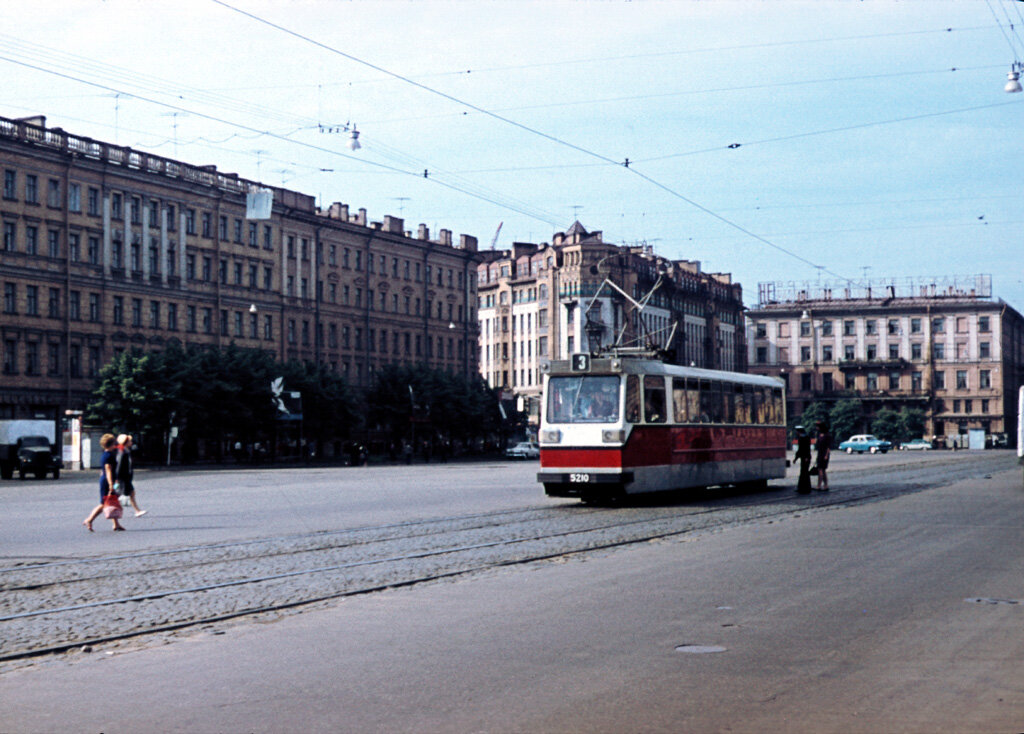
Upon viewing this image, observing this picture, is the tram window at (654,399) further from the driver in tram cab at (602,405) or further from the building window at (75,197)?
the building window at (75,197)

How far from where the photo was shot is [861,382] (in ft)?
449

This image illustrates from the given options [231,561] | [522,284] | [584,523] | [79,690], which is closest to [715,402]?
[584,523]

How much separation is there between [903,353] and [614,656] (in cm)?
13234

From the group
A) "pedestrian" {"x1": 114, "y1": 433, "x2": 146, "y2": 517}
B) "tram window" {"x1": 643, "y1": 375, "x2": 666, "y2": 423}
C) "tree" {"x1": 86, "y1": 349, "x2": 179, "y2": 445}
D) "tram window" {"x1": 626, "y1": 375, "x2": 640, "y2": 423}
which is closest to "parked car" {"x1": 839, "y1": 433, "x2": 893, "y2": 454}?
"tree" {"x1": 86, "y1": 349, "x2": 179, "y2": 445}

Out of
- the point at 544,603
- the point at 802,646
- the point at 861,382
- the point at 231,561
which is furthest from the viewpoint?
the point at 861,382

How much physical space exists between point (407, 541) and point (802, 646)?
30.9 feet

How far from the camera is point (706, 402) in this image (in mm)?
27391

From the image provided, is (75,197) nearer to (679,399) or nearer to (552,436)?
(679,399)

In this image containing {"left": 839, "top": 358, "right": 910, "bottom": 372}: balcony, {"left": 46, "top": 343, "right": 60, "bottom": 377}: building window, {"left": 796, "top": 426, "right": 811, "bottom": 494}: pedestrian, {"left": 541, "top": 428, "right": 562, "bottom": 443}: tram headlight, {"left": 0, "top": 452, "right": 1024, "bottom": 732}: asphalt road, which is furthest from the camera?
{"left": 839, "top": 358, "right": 910, "bottom": 372}: balcony

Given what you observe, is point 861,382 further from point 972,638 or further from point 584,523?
point 972,638

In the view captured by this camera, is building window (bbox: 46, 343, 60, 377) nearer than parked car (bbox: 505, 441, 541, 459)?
Yes

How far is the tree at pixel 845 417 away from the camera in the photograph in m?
126

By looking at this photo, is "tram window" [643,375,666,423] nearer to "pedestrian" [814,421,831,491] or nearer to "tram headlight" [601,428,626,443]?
"tram headlight" [601,428,626,443]

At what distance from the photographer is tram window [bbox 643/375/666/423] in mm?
24656
